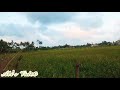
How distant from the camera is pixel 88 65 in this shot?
23.2 feet

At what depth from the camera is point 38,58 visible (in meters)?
6.73
